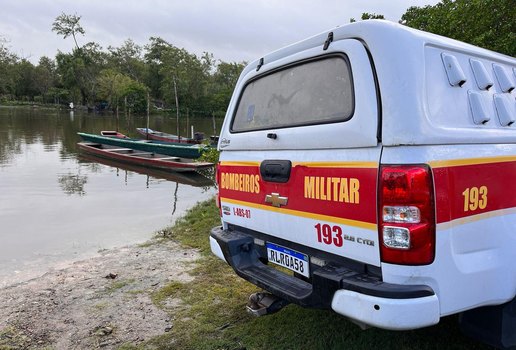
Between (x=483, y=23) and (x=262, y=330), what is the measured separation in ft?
25.7

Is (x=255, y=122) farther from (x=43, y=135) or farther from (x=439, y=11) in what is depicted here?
(x=43, y=135)

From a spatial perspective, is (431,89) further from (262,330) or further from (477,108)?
(262,330)

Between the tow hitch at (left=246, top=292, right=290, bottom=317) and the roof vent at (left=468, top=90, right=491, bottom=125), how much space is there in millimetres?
1784

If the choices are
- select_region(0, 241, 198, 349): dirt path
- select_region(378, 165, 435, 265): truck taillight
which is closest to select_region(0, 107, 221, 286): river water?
select_region(0, 241, 198, 349): dirt path

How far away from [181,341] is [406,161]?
2442 mm

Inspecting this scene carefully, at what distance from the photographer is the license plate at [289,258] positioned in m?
2.69

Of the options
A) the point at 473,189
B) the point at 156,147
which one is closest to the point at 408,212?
the point at 473,189

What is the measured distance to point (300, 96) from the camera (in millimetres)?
2809

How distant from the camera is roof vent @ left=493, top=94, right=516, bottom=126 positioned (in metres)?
2.51

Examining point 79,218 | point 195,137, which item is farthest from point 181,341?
point 195,137

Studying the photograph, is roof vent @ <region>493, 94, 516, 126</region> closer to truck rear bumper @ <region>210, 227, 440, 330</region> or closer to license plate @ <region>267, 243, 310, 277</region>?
truck rear bumper @ <region>210, 227, 440, 330</region>

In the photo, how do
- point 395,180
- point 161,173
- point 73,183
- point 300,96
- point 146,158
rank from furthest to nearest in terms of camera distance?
point 146,158 → point 161,173 → point 73,183 → point 300,96 → point 395,180

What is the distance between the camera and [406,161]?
2.02m

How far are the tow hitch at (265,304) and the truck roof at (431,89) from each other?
63.5 inches
